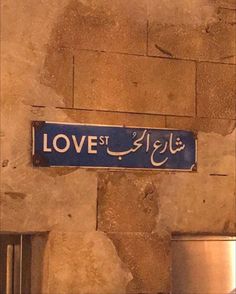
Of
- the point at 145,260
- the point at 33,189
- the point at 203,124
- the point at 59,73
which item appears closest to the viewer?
the point at 33,189

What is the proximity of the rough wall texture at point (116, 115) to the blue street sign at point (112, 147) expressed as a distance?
2.5 inches

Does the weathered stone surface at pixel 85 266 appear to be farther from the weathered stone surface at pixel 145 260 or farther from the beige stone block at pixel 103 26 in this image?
the beige stone block at pixel 103 26

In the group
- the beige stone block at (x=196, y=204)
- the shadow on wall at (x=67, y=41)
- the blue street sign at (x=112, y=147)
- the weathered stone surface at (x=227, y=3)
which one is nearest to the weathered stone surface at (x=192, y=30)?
the weathered stone surface at (x=227, y=3)

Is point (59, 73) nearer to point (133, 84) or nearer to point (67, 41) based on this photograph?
point (67, 41)

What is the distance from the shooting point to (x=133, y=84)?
519 centimetres

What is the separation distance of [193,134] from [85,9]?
1.26 m

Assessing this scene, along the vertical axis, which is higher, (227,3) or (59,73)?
(227,3)

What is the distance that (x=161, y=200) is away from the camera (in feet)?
17.1

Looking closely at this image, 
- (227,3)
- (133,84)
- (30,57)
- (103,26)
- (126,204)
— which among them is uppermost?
(227,3)

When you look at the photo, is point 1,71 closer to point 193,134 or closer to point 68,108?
point 68,108

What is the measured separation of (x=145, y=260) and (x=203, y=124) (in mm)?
1155

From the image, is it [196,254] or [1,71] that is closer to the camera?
[1,71]

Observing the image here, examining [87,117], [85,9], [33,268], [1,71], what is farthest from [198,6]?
[33,268]

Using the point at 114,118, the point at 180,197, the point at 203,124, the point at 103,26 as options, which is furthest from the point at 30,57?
the point at 180,197
